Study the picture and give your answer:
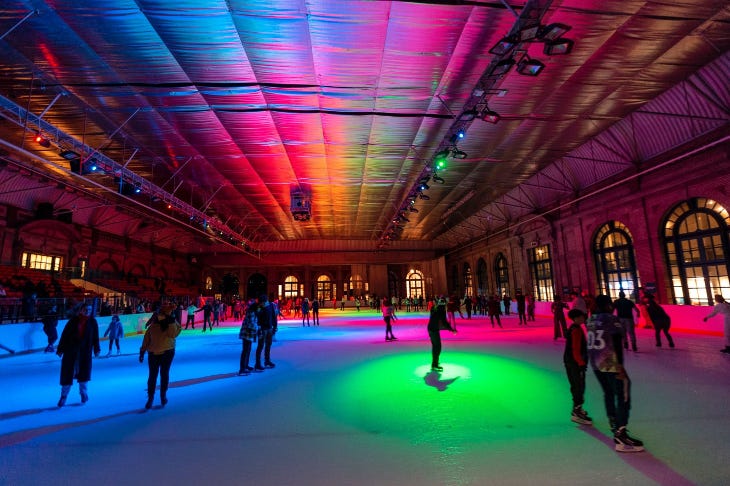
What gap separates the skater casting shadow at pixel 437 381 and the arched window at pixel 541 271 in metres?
16.6

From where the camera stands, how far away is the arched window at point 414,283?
125 ft

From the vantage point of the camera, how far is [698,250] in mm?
12188

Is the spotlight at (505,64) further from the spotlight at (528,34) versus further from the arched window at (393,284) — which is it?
the arched window at (393,284)

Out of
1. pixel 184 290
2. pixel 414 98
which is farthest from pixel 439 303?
pixel 184 290

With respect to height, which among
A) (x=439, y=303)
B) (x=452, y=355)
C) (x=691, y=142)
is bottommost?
(x=452, y=355)

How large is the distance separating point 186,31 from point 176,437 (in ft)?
22.4

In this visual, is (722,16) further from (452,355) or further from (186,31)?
(186,31)

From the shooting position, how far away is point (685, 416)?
12.1 ft

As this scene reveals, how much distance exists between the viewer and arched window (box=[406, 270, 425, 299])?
38.0 m

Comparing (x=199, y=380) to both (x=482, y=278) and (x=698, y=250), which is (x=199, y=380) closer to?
(x=698, y=250)

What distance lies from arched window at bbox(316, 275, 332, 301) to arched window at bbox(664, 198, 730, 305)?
29.5m

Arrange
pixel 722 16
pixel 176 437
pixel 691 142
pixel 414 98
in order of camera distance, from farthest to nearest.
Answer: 1. pixel 691 142
2. pixel 414 98
3. pixel 722 16
4. pixel 176 437

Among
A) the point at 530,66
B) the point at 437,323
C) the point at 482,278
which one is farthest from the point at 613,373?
the point at 482,278

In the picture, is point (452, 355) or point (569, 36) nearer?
point (569, 36)
